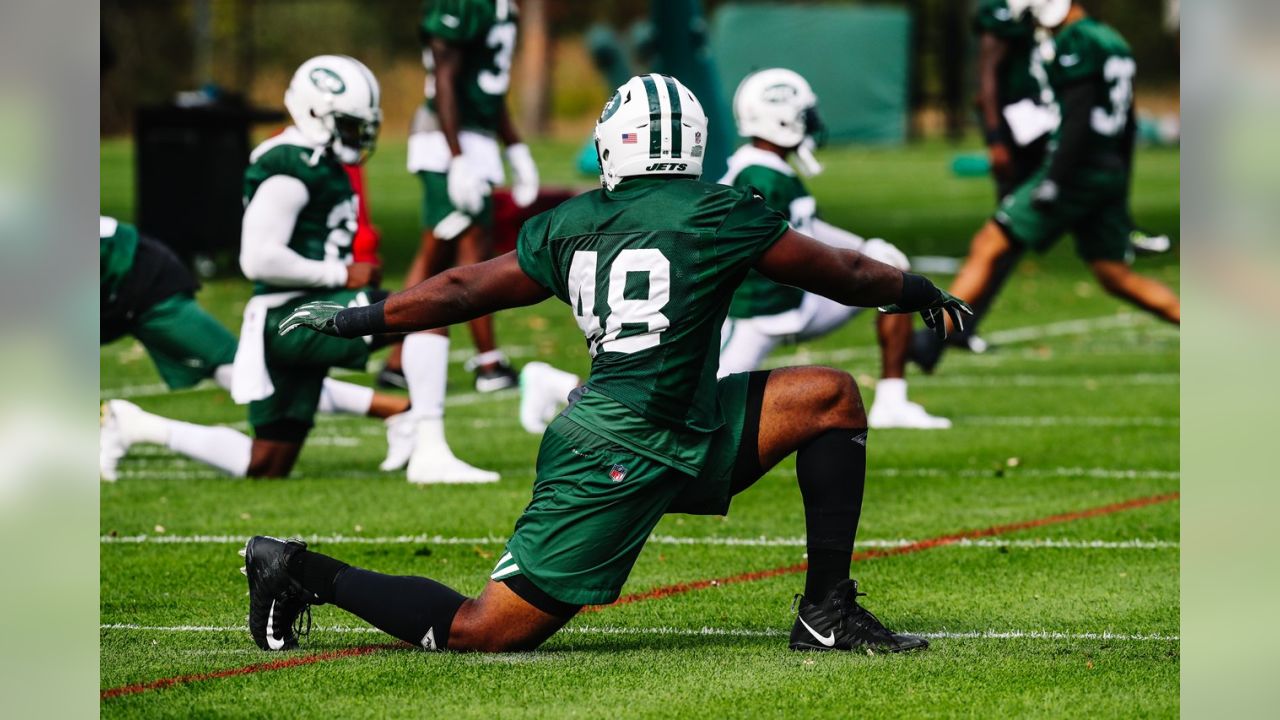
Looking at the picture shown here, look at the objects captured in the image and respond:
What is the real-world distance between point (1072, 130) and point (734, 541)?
185 inches

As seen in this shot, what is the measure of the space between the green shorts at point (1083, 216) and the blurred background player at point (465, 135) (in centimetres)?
260

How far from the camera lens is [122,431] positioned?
8.62 meters

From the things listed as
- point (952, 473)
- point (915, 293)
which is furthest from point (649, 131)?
point (952, 473)

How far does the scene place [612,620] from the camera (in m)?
5.95

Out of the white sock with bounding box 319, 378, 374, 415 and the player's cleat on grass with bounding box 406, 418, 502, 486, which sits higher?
the white sock with bounding box 319, 378, 374, 415

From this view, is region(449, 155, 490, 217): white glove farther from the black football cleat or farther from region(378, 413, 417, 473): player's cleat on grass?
the black football cleat

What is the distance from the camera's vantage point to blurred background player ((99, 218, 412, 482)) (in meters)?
8.66

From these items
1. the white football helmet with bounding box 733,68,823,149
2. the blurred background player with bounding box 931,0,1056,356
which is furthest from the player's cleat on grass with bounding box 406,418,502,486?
the blurred background player with bounding box 931,0,1056,356

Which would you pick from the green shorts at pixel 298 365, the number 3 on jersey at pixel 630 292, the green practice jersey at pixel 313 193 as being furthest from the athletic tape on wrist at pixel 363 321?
the green practice jersey at pixel 313 193

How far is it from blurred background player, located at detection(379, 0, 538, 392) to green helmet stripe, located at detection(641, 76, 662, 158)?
5412 millimetres

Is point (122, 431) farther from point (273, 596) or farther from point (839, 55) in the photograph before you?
point (839, 55)
